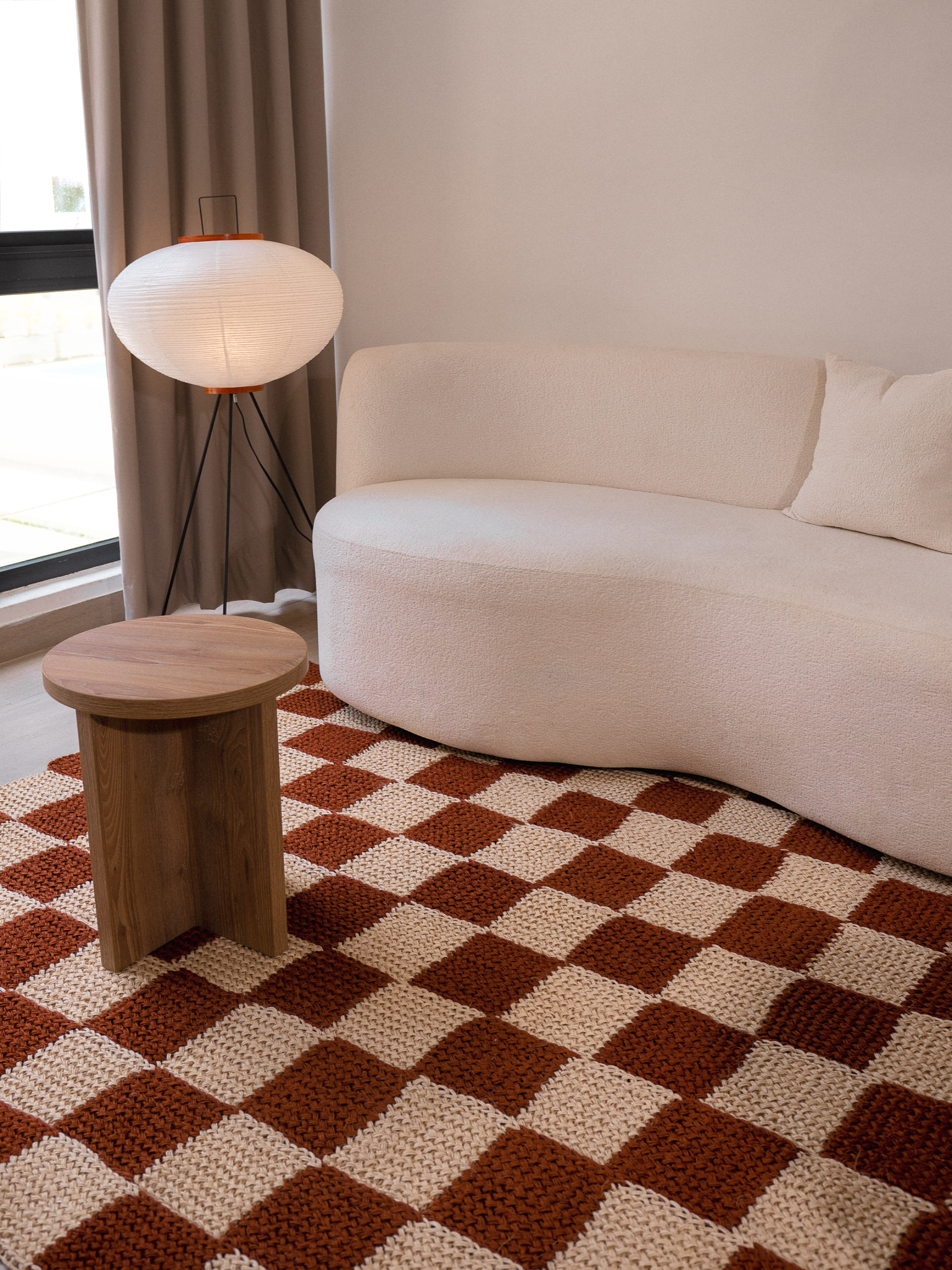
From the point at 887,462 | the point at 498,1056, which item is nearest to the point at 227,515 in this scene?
the point at 887,462

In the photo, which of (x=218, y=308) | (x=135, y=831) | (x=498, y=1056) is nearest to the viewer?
(x=498, y=1056)

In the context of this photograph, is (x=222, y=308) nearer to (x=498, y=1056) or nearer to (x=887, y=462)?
(x=887, y=462)

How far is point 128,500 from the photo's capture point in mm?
2605

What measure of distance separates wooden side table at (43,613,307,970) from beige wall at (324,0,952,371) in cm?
162

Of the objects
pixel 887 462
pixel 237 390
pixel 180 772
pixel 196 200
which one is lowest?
pixel 180 772

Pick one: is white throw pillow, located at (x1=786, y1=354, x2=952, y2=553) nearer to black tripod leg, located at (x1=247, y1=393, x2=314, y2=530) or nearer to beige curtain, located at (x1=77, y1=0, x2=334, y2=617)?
black tripod leg, located at (x1=247, y1=393, x2=314, y2=530)

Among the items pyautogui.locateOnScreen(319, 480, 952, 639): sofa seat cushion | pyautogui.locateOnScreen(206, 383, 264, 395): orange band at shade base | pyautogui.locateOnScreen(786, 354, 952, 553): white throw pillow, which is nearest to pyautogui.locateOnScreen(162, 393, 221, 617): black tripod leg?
pyautogui.locateOnScreen(206, 383, 264, 395): orange band at shade base

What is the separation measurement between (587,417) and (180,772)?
1.35m

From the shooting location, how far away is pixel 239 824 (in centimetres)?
147

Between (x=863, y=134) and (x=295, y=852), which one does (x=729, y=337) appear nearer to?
(x=863, y=134)

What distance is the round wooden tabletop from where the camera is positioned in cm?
129

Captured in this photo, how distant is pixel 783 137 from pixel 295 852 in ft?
6.32

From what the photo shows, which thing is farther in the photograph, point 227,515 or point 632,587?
point 227,515

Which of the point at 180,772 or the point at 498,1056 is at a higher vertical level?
the point at 180,772
